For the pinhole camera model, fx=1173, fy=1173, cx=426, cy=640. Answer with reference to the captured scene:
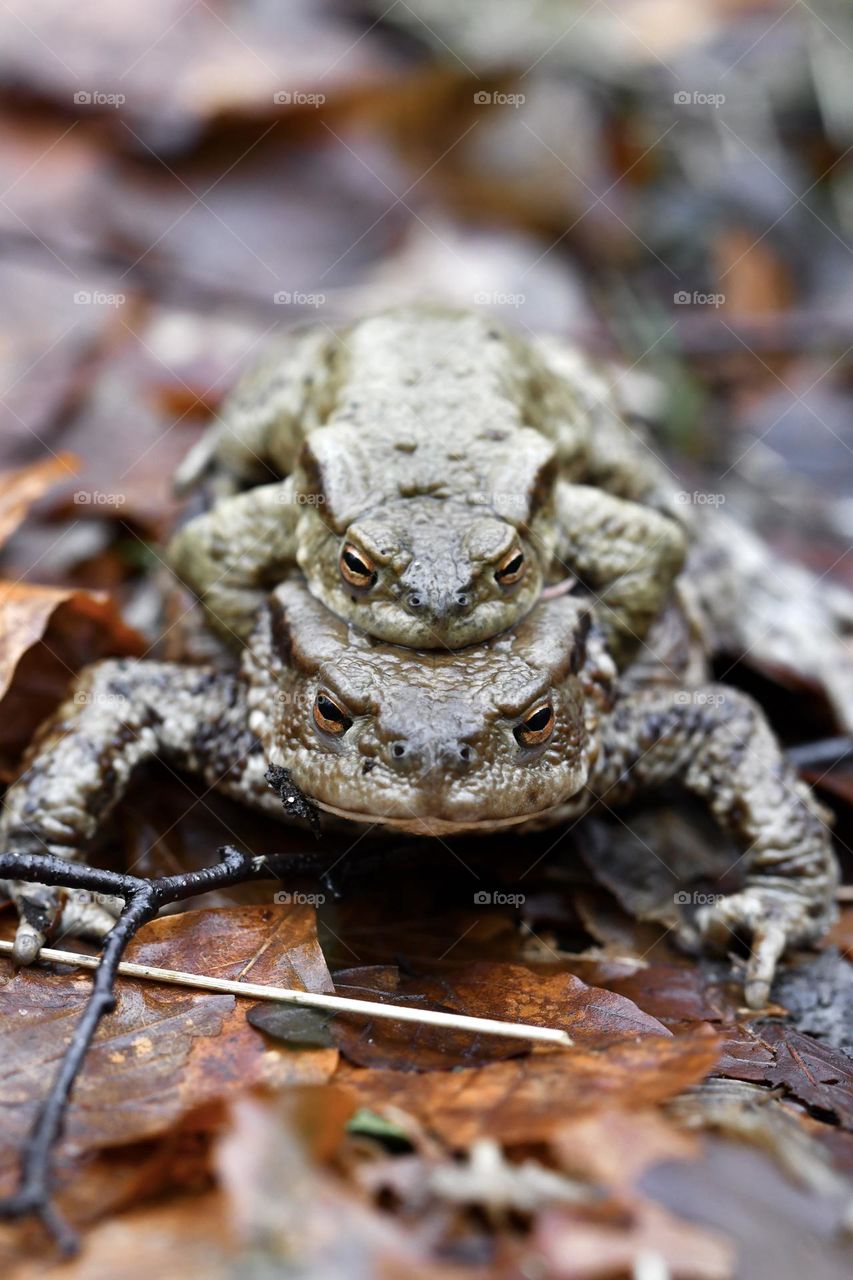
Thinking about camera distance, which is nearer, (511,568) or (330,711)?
(330,711)

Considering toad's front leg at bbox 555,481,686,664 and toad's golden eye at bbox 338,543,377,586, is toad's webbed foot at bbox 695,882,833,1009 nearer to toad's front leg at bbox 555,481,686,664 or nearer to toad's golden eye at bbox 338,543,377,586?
toad's front leg at bbox 555,481,686,664

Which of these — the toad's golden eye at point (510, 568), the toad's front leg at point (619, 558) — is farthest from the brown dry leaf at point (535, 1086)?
the toad's front leg at point (619, 558)

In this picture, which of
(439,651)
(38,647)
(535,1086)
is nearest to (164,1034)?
(535,1086)

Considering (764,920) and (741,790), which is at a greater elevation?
(741,790)

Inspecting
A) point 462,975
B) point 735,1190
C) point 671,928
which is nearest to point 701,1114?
point 735,1190

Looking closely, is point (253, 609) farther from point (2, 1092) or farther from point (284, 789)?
point (2, 1092)

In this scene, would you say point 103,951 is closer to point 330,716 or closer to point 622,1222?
point 330,716

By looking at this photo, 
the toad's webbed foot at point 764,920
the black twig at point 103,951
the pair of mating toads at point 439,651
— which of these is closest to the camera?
the black twig at point 103,951

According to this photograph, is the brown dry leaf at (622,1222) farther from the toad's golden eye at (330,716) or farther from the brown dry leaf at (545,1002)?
the toad's golden eye at (330,716)
